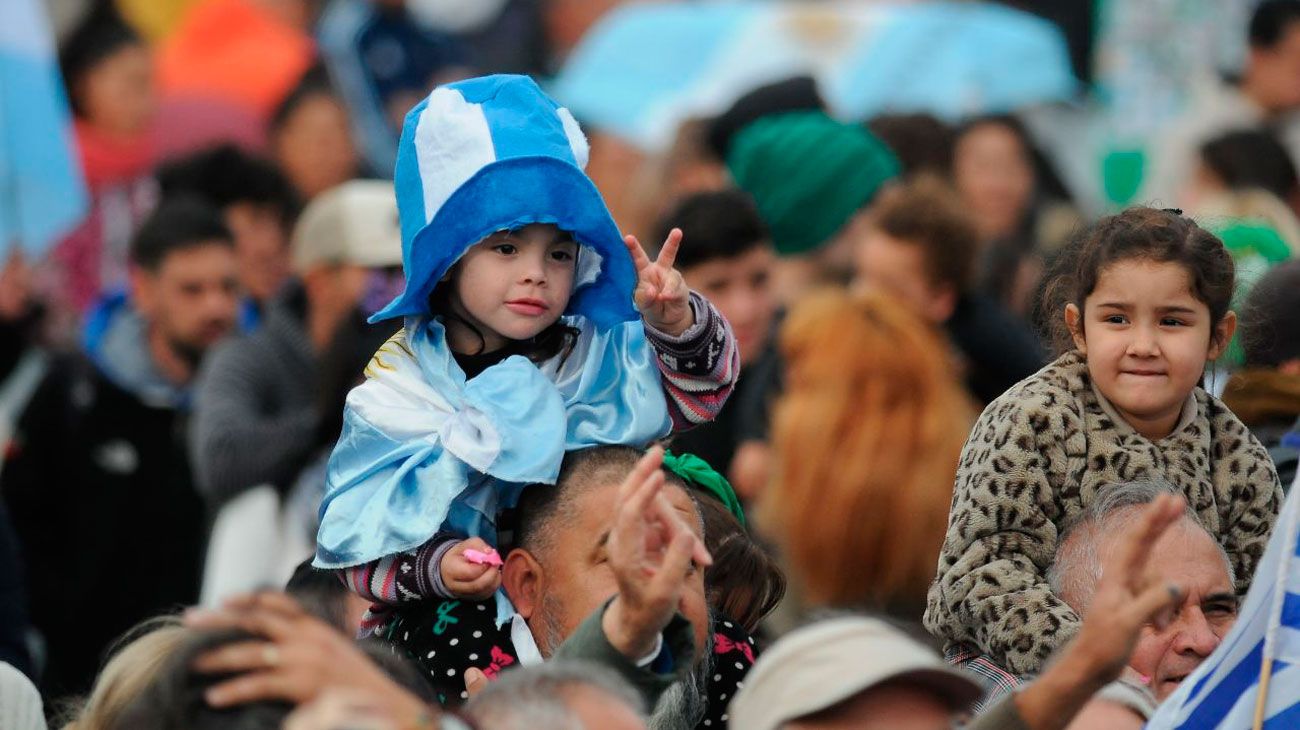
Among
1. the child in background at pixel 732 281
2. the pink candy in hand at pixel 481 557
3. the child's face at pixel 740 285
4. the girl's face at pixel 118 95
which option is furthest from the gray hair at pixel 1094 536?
the girl's face at pixel 118 95

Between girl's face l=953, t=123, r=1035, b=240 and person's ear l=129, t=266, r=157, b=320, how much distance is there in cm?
355

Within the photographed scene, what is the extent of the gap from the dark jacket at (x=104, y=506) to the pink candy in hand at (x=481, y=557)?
14.7 feet

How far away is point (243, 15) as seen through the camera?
1275 centimetres

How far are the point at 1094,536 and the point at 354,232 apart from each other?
14.1ft

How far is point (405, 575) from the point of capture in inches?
161

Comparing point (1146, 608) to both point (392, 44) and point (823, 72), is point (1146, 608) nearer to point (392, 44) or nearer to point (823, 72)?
point (823, 72)

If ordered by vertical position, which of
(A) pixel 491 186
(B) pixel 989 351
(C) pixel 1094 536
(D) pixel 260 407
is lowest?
(D) pixel 260 407

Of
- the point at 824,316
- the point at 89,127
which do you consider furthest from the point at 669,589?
the point at 89,127

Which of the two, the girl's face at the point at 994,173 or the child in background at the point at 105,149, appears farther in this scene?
the child in background at the point at 105,149

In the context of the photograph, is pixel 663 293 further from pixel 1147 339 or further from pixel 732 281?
pixel 732 281

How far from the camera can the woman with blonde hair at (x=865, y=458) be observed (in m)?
6.38

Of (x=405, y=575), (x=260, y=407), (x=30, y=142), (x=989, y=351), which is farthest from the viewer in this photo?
(x=30, y=142)

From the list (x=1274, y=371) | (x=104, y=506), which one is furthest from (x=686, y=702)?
(x=104, y=506)

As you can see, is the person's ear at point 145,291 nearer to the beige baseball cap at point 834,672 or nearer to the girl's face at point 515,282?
the girl's face at point 515,282
